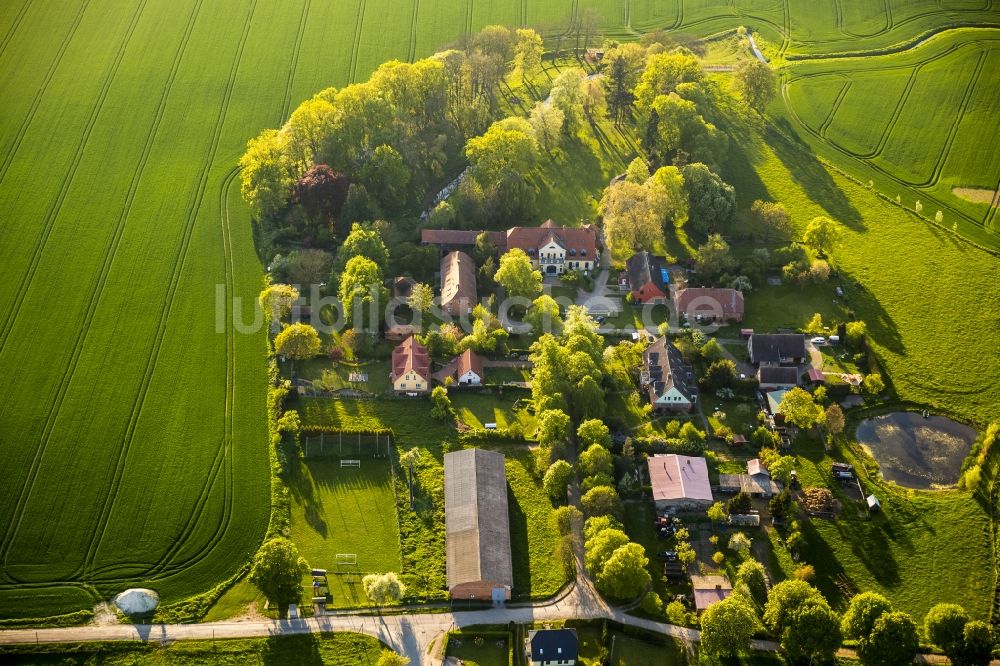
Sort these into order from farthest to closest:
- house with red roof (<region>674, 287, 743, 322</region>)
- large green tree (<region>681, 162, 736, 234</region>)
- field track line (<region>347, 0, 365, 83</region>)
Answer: field track line (<region>347, 0, 365, 83</region>) < large green tree (<region>681, 162, 736, 234</region>) < house with red roof (<region>674, 287, 743, 322</region>)

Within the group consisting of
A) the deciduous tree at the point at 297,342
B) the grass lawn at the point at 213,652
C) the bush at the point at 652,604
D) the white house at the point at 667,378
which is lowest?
the grass lawn at the point at 213,652

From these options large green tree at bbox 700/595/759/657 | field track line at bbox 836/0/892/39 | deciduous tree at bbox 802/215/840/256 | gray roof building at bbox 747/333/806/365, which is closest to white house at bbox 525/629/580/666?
large green tree at bbox 700/595/759/657

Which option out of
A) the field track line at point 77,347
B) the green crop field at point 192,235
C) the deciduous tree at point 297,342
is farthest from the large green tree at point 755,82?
the field track line at point 77,347

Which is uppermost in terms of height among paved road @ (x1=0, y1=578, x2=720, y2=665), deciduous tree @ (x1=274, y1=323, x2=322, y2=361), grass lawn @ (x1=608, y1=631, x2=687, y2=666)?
deciduous tree @ (x1=274, y1=323, x2=322, y2=361)

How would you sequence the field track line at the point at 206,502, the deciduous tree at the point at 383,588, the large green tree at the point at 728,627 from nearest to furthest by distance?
1. the large green tree at the point at 728,627
2. the deciduous tree at the point at 383,588
3. the field track line at the point at 206,502

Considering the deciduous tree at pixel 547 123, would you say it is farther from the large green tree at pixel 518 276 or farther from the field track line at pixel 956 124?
the field track line at pixel 956 124

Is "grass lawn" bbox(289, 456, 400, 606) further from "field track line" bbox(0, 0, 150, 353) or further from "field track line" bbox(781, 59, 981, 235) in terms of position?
"field track line" bbox(781, 59, 981, 235)

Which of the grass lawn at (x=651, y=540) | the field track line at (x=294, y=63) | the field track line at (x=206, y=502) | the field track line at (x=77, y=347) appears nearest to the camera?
the grass lawn at (x=651, y=540)

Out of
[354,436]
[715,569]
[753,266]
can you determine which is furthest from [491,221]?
[715,569]
